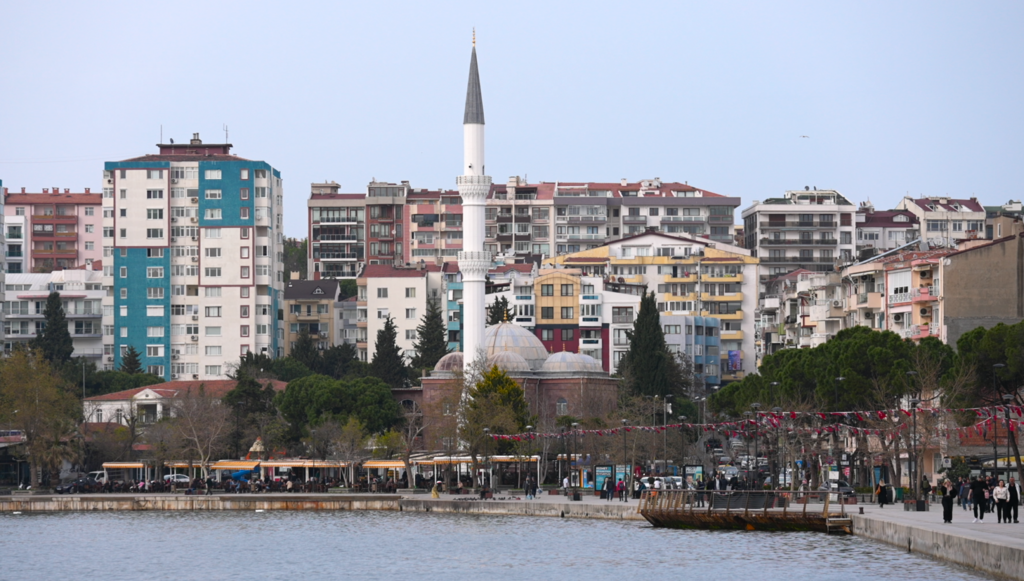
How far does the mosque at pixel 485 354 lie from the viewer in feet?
297

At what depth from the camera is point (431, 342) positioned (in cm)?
10862

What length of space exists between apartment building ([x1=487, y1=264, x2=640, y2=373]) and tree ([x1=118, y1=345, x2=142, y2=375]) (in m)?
24.9

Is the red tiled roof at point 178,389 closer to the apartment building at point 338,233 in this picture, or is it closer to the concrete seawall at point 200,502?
the concrete seawall at point 200,502

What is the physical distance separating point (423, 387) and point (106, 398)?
64.8 feet

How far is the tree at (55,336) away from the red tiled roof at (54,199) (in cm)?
3381

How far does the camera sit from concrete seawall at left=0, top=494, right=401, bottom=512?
67.9 metres

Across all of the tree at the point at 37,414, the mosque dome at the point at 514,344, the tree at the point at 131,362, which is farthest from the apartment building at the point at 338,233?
the tree at the point at 37,414

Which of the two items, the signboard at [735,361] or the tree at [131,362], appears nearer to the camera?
the tree at [131,362]

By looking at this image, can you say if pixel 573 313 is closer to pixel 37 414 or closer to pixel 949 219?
pixel 949 219

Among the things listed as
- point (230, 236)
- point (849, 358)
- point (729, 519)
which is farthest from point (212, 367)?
point (729, 519)

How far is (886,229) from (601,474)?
75997mm

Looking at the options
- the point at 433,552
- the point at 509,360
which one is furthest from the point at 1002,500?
the point at 509,360

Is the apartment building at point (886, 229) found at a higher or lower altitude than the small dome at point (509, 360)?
higher

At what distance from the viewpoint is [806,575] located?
129ft
